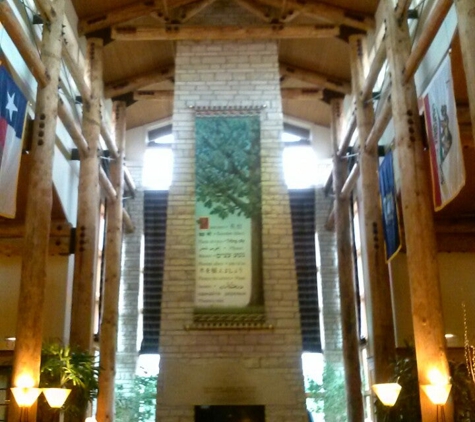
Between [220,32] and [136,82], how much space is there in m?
2.42

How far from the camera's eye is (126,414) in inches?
517

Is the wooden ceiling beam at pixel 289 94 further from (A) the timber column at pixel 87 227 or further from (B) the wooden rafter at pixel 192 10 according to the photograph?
(A) the timber column at pixel 87 227

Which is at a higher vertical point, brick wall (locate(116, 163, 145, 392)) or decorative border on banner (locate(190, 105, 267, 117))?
decorative border on banner (locate(190, 105, 267, 117))

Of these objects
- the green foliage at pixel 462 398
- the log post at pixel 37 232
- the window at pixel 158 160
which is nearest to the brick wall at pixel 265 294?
the log post at pixel 37 232

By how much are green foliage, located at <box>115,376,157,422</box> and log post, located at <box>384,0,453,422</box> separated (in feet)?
25.3

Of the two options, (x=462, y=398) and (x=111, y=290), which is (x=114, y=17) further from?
(x=462, y=398)

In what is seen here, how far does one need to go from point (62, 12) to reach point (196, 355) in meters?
5.44

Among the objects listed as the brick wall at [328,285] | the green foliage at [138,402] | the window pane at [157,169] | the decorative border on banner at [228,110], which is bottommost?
the green foliage at [138,402]

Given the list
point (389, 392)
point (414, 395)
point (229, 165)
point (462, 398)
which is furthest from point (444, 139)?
point (229, 165)

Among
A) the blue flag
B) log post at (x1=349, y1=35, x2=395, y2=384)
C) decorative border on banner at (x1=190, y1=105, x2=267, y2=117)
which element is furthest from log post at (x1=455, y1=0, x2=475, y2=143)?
decorative border on banner at (x1=190, y1=105, x2=267, y2=117)

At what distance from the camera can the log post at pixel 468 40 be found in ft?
17.1

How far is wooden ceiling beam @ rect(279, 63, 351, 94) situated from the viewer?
1298 cm

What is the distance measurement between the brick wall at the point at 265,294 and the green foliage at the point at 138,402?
136 inches

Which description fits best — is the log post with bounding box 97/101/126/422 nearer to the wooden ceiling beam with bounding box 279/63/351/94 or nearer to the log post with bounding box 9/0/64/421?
the wooden ceiling beam with bounding box 279/63/351/94
